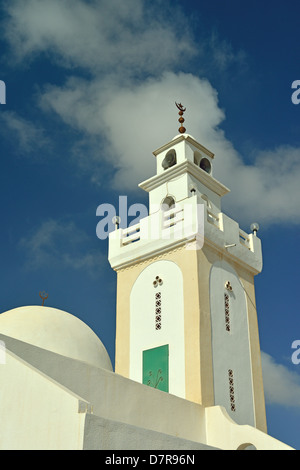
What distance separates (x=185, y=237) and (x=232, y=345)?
3008mm

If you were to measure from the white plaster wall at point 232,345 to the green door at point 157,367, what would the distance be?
118 cm

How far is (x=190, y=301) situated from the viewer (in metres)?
14.2

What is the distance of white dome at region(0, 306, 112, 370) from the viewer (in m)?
10.8

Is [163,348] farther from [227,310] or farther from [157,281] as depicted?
[227,310]

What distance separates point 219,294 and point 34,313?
5437 mm

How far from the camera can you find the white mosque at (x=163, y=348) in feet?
27.1

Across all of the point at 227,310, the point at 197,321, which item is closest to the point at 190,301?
the point at 197,321

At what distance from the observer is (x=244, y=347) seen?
49.5ft

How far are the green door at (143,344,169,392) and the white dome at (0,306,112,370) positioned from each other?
2457 millimetres

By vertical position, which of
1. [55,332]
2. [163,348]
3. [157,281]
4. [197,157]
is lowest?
[55,332]

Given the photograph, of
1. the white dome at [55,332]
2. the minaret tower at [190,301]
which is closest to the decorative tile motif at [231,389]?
the minaret tower at [190,301]

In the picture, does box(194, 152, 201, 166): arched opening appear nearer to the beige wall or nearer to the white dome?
the beige wall

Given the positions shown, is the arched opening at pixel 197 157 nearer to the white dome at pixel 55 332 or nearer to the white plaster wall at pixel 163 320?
the white plaster wall at pixel 163 320

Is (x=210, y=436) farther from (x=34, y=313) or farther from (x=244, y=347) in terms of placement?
(x=34, y=313)
